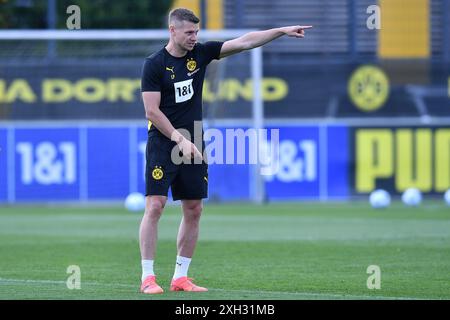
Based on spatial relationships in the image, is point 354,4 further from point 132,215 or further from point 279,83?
point 132,215

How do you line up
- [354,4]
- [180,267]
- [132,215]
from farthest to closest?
[354,4]
[132,215]
[180,267]

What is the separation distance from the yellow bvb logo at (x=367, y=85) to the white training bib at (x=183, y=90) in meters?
16.5

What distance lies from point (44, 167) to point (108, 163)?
1.39 metres

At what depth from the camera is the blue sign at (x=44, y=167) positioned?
24.5 meters

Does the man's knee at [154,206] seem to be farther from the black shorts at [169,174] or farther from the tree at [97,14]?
the tree at [97,14]

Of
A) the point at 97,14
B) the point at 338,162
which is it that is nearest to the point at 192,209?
the point at 338,162

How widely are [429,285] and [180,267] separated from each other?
2105mm

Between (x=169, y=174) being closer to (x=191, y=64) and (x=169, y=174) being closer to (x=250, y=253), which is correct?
(x=191, y=64)

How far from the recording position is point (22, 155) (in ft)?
80.5

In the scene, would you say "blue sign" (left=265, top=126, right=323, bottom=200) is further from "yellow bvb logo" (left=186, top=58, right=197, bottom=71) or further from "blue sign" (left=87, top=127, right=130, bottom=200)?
"yellow bvb logo" (left=186, top=58, right=197, bottom=71)

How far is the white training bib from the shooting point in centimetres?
920

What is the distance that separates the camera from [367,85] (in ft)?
83.9

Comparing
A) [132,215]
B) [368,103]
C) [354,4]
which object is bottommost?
[132,215]
